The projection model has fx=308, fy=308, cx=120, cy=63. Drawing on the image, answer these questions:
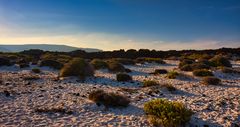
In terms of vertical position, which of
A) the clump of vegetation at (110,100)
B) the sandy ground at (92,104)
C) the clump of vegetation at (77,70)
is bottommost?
the sandy ground at (92,104)

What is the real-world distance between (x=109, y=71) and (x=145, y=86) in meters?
9.68

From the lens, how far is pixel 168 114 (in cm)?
1141

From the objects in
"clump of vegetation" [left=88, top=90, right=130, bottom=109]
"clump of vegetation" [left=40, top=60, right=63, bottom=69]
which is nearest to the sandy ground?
"clump of vegetation" [left=88, top=90, right=130, bottom=109]

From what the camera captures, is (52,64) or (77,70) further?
(52,64)

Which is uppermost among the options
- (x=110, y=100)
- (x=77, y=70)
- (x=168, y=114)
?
(x=77, y=70)

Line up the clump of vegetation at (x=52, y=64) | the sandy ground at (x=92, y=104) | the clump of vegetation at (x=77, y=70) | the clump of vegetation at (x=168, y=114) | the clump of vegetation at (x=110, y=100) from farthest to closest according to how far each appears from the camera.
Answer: the clump of vegetation at (x=52, y=64)
the clump of vegetation at (x=77, y=70)
the clump of vegetation at (x=110, y=100)
the sandy ground at (x=92, y=104)
the clump of vegetation at (x=168, y=114)

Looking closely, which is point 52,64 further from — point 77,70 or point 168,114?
point 168,114

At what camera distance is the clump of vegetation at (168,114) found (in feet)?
37.1

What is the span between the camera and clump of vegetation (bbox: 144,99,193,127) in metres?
11.3

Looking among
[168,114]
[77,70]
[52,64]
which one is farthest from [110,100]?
[52,64]

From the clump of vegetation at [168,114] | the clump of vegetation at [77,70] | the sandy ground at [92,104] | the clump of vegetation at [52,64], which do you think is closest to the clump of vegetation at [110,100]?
the sandy ground at [92,104]

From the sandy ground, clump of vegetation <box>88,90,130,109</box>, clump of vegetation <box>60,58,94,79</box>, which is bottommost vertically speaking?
the sandy ground

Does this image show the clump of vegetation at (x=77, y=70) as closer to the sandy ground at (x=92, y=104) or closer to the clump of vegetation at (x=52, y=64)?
the sandy ground at (x=92, y=104)

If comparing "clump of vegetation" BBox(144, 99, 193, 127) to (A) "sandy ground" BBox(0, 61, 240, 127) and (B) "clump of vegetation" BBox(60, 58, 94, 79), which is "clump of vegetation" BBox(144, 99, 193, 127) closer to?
(A) "sandy ground" BBox(0, 61, 240, 127)
